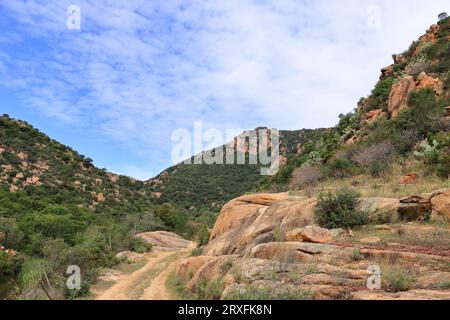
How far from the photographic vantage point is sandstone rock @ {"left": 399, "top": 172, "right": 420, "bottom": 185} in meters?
15.0

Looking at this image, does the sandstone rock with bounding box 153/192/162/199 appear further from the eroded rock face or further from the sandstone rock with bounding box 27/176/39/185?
the eroded rock face

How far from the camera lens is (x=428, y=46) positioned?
31.5 meters

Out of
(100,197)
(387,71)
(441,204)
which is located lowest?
(100,197)

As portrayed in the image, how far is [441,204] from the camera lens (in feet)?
36.5

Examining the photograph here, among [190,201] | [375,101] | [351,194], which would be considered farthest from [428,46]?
[190,201]

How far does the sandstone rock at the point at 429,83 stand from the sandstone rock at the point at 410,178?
10985 mm

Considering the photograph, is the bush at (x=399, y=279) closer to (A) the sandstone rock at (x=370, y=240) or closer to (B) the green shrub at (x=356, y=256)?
(B) the green shrub at (x=356, y=256)

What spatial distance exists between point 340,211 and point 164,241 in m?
26.8

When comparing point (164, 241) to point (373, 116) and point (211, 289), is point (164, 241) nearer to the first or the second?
point (373, 116)

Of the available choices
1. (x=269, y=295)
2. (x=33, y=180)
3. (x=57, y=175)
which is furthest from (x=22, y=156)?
(x=269, y=295)

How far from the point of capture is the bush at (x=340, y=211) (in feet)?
39.3
